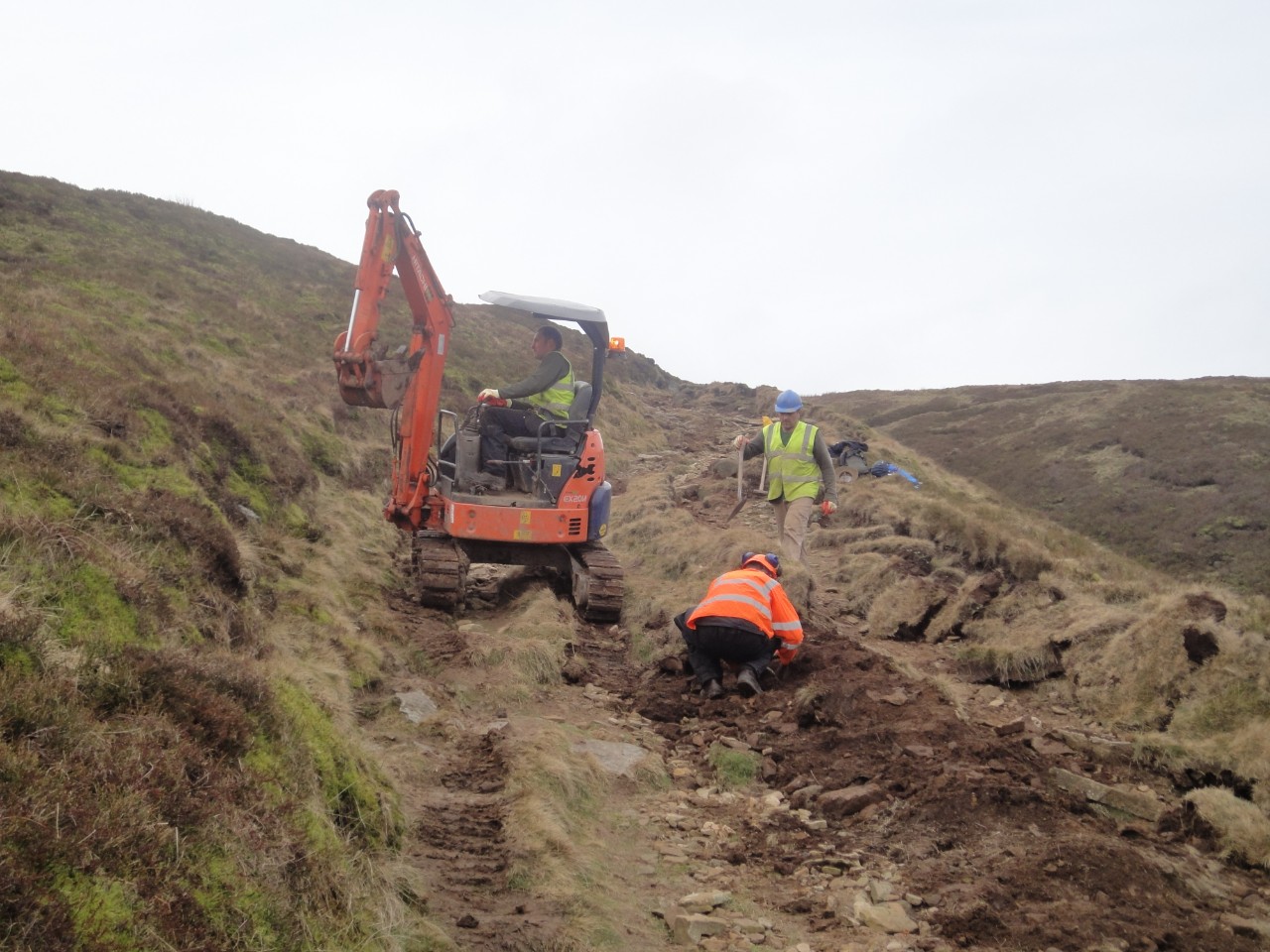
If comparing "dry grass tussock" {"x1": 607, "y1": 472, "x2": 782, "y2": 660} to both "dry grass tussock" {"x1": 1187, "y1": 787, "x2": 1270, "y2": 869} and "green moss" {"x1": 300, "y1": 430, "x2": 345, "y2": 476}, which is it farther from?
"dry grass tussock" {"x1": 1187, "y1": 787, "x2": 1270, "y2": 869}

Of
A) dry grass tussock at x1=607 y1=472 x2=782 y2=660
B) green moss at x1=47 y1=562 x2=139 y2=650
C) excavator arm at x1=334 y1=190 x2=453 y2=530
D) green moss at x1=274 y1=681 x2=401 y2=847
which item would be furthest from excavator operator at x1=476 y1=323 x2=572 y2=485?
green moss at x1=47 y1=562 x2=139 y2=650

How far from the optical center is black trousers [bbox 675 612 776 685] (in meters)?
7.47

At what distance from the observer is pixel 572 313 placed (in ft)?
33.8

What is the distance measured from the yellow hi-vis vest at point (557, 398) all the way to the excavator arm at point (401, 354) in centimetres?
110

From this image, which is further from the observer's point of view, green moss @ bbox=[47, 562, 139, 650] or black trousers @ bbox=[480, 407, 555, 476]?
black trousers @ bbox=[480, 407, 555, 476]

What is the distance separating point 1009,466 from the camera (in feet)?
135

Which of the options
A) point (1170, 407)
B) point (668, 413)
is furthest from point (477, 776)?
point (1170, 407)

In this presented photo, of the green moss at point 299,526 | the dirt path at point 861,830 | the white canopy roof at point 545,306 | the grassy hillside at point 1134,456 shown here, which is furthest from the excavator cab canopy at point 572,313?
the grassy hillside at point 1134,456

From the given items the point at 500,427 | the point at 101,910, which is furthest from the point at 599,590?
the point at 101,910

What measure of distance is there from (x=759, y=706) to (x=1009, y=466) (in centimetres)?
3709

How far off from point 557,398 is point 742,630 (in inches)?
171

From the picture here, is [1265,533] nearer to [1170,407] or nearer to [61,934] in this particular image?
[1170,407]

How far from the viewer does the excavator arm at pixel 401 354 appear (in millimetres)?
9852

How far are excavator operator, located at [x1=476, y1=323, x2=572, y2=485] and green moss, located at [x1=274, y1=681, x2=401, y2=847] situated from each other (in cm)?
636
